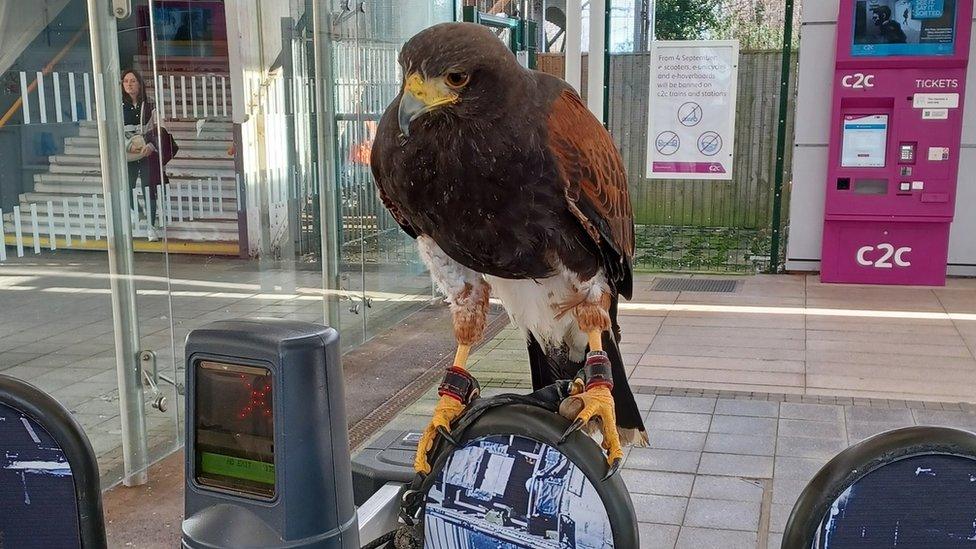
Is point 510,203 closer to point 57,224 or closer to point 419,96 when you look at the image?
point 419,96

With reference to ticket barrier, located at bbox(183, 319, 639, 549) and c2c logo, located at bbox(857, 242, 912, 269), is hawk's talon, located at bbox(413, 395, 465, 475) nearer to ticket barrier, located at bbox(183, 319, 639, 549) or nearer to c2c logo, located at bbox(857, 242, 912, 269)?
ticket barrier, located at bbox(183, 319, 639, 549)

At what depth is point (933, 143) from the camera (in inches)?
264

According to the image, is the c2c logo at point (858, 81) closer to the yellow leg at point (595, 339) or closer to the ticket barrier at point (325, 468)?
the yellow leg at point (595, 339)

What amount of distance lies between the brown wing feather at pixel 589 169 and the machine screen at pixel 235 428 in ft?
2.63

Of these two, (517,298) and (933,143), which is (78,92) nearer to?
(517,298)

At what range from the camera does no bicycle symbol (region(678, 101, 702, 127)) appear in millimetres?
7340

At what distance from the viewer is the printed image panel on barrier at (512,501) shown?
4.52ft

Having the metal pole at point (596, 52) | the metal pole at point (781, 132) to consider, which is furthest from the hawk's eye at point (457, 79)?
the metal pole at point (781, 132)

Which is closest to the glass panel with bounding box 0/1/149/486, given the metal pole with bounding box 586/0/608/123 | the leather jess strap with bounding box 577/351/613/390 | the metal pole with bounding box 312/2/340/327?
the metal pole with bounding box 312/2/340/327

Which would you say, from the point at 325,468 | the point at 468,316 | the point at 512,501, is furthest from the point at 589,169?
the point at 325,468

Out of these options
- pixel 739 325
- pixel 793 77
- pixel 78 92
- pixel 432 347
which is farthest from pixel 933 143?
pixel 78 92

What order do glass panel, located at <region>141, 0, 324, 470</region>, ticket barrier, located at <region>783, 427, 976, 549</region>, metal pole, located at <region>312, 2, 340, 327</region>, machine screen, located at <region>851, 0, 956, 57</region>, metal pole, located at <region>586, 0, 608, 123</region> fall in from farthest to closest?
machine screen, located at <region>851, 0, 956, 57</region> < metal pole, located at <region>312, 2, 340, 327</region> < metal pole, located at <region>586, 0, 608, 123</region> < glass panel, located at <region>141, 0, 324, 470</region> < ticket barrier, located at <region>783, 427, 976, 549</region>

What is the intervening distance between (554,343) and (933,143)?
5.76 meters

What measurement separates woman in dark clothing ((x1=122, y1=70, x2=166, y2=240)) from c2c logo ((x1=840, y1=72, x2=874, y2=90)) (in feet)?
17.6
